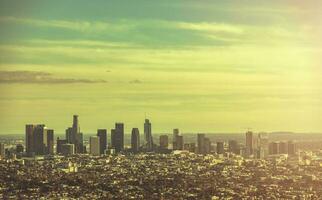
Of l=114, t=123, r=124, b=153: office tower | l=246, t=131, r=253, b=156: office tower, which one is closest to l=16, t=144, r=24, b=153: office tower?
l=114, t=123, r=124, b=153: office tower

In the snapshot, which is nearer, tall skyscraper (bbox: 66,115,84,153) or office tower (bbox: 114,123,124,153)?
tall skyscraper (bbox: 66,115,84,153)

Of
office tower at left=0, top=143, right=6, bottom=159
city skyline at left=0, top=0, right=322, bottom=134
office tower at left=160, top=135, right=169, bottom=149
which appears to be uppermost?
city skyline at left=0, top=0, right=322, bottom=134

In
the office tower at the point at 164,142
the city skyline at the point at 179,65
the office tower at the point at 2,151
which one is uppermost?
the city skyline at the point at 179,65

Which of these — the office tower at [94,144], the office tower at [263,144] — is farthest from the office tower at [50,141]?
the office tower at [263,144]

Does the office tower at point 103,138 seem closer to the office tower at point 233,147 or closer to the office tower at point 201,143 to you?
the office tower at point 201,143

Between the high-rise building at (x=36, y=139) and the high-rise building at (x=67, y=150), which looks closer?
the high-rise building at (x=36, y=139)

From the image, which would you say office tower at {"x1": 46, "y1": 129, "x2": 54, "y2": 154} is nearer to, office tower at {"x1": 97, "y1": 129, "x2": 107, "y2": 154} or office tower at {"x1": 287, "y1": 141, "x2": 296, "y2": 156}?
office tower at {"x1": 97, "y1": 129, "x2": 107, "y2": 154}
